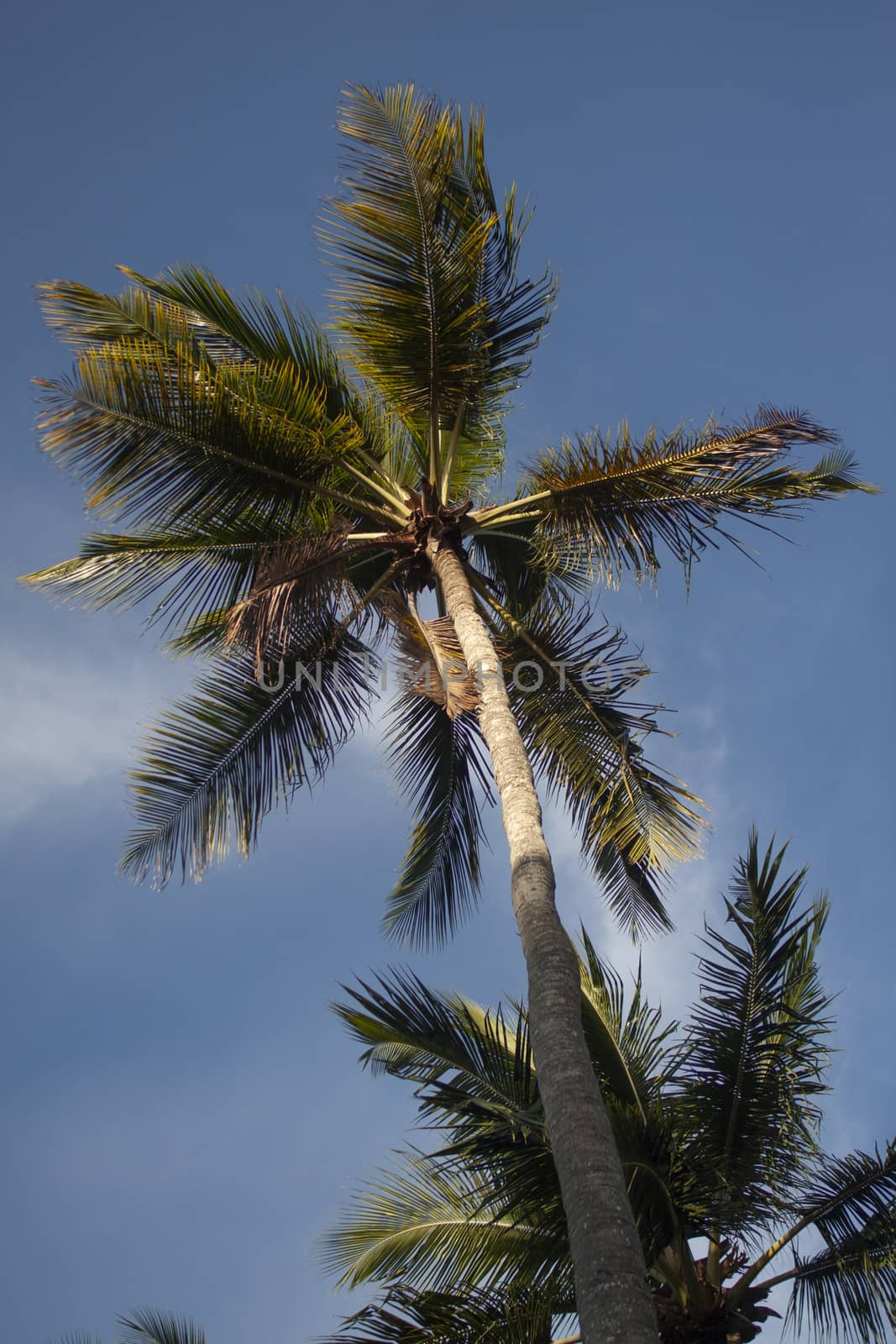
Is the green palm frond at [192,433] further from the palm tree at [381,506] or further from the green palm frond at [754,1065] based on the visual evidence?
the green palm frond at [754,1065]

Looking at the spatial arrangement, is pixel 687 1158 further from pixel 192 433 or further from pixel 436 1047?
pixel 192 433

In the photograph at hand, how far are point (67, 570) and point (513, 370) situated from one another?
149 inches

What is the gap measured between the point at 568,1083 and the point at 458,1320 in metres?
1.52

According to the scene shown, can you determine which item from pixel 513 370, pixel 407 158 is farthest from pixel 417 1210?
pixel 407 158

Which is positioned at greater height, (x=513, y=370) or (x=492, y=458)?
(x=492, y=458)

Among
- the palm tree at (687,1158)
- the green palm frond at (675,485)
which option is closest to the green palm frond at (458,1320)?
the palm tree at (687,1158)

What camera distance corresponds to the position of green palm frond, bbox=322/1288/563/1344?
4957mm

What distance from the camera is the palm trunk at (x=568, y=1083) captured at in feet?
11.8

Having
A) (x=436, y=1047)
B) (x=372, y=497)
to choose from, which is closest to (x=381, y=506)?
(x=372, y=497)

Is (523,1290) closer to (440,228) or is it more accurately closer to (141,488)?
(141,488)

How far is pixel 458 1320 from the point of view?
5.00 meters

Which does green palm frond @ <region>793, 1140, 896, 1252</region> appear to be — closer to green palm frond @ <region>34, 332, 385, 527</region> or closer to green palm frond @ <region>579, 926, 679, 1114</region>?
green palm frond @ <region>579, 926, 679, 1114</region>

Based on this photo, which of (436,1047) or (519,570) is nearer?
(436,1047)

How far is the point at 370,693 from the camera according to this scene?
8.75 m
